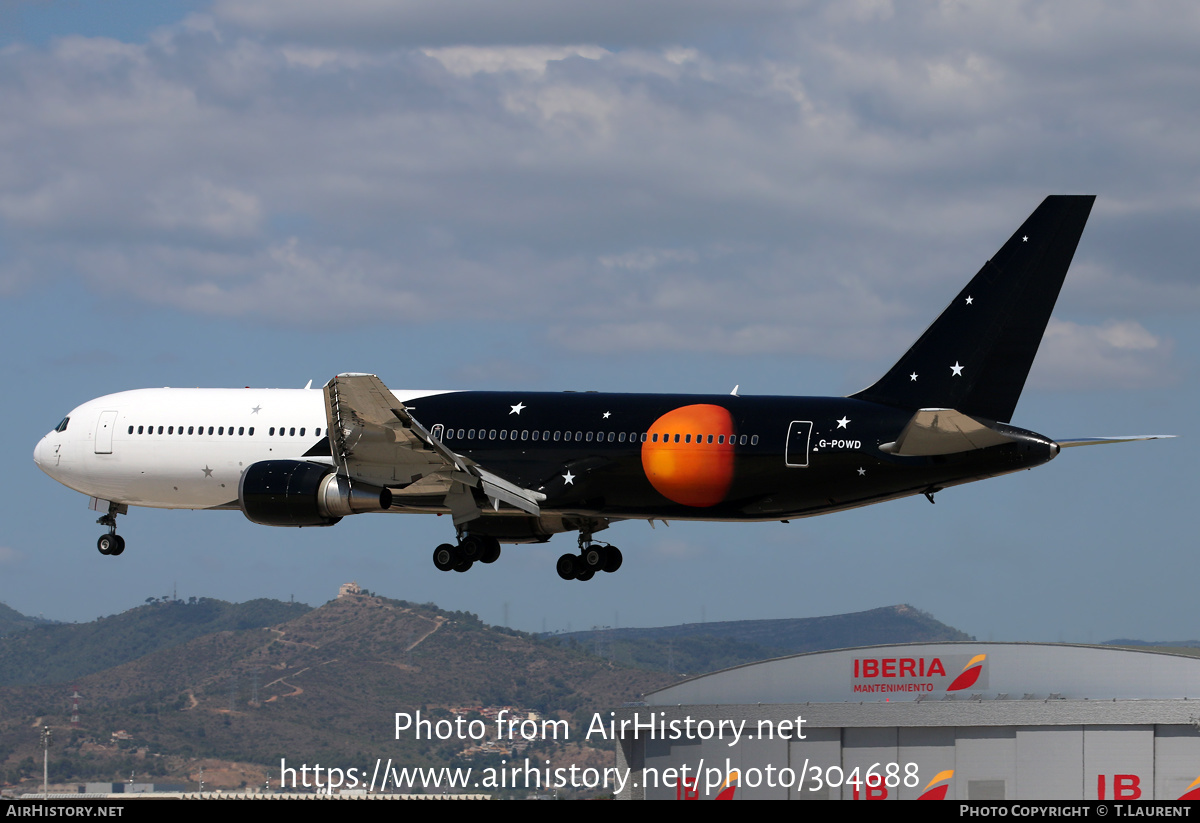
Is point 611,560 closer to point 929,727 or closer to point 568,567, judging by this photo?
point 568,567

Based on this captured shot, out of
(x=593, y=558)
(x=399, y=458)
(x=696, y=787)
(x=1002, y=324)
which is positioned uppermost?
(x=1002, y=324)

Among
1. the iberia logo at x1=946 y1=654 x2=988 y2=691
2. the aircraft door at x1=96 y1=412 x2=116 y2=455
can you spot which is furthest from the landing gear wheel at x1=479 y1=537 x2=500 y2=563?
the iberia logo at x1=946 y1=654 x2=988 y2=691

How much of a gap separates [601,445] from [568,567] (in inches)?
240

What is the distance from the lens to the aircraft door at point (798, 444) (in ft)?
143

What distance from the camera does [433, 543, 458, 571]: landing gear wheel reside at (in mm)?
49594

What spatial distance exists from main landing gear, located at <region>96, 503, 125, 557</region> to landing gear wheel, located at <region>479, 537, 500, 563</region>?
1318cm

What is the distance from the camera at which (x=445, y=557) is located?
49.7m

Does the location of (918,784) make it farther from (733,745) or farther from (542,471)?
(542,471)

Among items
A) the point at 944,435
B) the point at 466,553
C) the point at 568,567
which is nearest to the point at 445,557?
the point at 466,553

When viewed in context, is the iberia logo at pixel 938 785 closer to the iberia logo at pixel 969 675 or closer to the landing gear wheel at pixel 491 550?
the iberia logo at pixel 969 675

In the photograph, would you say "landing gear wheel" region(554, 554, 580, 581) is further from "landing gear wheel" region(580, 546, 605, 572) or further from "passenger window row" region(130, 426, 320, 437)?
"passenger window row" region(130, 426, 320, 437)

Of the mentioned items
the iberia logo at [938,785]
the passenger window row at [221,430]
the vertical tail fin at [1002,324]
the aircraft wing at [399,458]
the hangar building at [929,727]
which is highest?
the vertical tail fin at [1002,324]

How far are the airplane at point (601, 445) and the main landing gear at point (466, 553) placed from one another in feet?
0.17

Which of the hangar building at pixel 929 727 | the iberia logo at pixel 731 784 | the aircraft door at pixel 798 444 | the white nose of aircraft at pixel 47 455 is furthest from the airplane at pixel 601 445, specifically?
the hangar building at pixel 929 727
